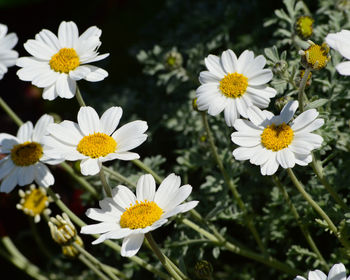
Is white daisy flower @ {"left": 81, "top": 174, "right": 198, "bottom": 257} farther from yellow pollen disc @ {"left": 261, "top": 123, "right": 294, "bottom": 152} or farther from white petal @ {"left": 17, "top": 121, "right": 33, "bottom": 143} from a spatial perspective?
white petal @ {"left": 17, "top": 121, "right": 33, "bottom": 143}

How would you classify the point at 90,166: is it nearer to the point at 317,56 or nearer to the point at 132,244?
the point at 132,244

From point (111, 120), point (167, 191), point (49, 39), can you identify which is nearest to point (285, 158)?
point (167, 191)

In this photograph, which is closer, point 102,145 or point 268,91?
point 102,145

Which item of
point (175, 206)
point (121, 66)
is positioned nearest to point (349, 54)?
point (175, 206)

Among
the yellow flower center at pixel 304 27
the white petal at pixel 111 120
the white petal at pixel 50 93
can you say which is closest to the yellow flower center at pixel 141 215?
the white petal at pixel 111 120

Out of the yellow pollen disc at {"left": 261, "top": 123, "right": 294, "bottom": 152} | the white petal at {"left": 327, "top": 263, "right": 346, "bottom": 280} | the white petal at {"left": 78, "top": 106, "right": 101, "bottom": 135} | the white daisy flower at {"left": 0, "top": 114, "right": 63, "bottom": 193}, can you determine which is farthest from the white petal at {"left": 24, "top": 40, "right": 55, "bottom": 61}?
the white petal at {"left": 327, "top": 263, "right": 346, "bottom": 280}

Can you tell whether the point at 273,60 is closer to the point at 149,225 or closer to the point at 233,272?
the point at 149,225
